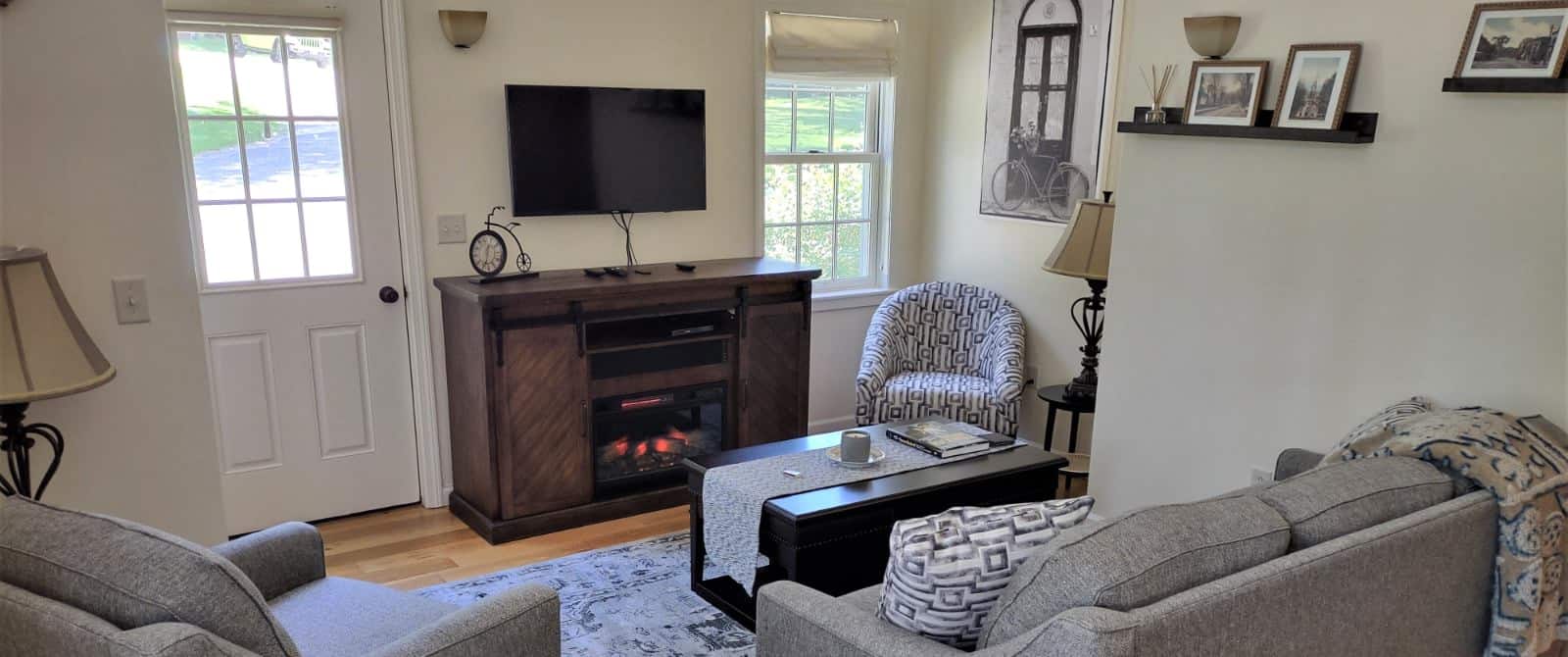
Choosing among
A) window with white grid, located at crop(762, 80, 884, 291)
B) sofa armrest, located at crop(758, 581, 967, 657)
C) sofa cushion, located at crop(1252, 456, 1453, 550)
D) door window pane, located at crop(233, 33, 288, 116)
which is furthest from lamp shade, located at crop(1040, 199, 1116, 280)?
door window pane, located at crop(233, 33, 288, 116)

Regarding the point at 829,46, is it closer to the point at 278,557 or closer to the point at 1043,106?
the point at 1043,106

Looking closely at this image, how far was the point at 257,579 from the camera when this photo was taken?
86.5 inches

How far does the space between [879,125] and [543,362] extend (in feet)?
7.25

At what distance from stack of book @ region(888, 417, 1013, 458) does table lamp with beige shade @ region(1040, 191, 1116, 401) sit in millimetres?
681

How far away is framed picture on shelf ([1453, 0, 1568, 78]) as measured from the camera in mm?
2242

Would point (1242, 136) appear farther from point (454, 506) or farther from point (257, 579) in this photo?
point (454, 506)

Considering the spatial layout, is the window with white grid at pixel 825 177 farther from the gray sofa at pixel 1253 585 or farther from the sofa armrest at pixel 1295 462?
the gray sofa at pixel 1253 585

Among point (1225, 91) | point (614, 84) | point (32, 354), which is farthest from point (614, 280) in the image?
point (1225, 91)

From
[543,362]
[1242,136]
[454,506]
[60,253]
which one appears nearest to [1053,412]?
[1242,136]

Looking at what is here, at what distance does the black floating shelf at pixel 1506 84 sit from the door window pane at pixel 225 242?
145 inches

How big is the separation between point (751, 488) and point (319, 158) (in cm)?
204

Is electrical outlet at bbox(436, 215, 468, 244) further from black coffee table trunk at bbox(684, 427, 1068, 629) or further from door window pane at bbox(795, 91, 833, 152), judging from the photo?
door window pane at bbox(795, 91, 833, 152)

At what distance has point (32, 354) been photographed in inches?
89.4

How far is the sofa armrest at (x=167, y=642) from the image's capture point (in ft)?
4.57
